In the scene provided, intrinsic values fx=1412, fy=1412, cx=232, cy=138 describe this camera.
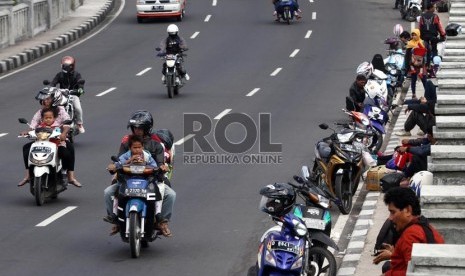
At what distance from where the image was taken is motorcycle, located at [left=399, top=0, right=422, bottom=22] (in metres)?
46.7

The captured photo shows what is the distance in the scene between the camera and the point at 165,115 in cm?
2859

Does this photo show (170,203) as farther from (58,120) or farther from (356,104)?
(356,104)

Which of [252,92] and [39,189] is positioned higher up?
[39,189]

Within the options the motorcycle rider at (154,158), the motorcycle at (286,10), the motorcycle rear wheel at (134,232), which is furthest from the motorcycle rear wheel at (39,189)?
the motorcycle at (286,10)

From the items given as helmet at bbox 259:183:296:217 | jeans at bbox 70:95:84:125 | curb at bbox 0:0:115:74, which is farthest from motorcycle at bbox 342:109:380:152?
curb at bbox 0:0:115:74

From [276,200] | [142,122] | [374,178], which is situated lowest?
[374,178]

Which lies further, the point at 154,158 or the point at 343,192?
the point at 343,192

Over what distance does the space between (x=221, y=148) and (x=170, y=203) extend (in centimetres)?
848

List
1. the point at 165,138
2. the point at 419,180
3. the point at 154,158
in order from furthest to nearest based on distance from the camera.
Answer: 1. the point at 165,138
2. the point at 154,158
3. the point at 419,180

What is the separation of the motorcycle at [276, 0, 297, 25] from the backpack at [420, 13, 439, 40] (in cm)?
1620

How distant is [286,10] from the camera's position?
48.7 m

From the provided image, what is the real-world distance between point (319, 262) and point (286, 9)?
3536 centimetres

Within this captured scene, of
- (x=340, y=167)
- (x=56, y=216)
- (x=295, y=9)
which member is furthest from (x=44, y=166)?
(x=295, y=9)

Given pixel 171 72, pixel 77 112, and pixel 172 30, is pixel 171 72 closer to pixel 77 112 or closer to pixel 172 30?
pixel 172 30
